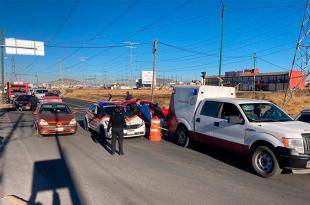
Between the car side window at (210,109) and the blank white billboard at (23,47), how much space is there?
84.2ft

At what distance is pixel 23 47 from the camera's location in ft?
99.8

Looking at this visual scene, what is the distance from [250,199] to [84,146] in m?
6.76

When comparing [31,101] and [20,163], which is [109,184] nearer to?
[20,163]

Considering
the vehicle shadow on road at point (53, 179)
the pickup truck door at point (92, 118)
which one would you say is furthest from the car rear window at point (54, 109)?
the vehicle shadow on road at point (53, 179)

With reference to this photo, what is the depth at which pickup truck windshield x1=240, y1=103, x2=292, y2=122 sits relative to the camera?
8.03 meters

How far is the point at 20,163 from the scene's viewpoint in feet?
26.7

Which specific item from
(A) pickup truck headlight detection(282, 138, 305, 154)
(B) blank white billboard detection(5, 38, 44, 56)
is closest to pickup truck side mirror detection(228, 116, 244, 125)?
(A) pickup truck headlight detection(282, 138, 305, 154)

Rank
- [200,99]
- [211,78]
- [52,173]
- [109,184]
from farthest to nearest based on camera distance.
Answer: [211,78] → [200,99] → [52,173] → [109,184]

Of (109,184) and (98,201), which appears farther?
(109,184)

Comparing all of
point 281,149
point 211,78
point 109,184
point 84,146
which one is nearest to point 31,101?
point 84,146

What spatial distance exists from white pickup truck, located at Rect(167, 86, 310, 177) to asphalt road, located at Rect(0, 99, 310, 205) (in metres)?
0.52

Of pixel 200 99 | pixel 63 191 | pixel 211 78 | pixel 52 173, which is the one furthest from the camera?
pixel 211 78

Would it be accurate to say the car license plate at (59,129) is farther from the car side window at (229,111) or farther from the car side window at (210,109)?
the car side window at (229,111)

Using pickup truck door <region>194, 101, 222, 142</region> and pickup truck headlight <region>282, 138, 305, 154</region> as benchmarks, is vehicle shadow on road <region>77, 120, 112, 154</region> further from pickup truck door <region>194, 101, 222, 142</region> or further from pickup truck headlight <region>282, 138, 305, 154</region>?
pickup truck headlight <region>282, 138, 305, 154</region>
